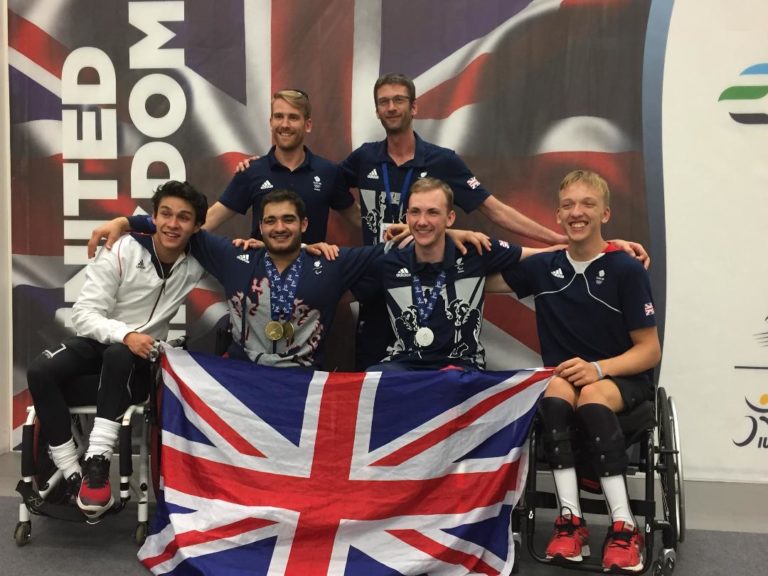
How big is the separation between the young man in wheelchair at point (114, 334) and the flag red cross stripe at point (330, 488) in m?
0.27

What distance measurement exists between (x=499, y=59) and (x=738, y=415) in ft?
7.20

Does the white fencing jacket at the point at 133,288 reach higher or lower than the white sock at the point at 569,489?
higher

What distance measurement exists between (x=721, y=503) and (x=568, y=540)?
131 cm

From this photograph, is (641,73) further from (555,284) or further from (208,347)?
(208,347)

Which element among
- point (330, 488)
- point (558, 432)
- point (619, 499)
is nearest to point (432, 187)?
point (558, 432)

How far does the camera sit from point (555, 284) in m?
2.54

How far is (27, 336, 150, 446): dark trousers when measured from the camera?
2.44 m

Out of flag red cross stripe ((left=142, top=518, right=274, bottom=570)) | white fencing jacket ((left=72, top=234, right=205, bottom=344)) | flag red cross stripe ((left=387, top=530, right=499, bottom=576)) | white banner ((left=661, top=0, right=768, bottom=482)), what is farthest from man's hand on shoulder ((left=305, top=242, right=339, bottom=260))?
white banner ((left=661, top=0, right=768, bottom=482))

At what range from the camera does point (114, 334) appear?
2.53 meters

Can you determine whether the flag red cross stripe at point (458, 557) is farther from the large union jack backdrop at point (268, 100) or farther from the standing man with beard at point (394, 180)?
the large union jack backdrop at point (268, 100)

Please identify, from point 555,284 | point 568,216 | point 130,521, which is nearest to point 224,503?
point 130,521

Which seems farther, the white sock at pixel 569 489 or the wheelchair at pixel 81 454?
the wheelchair at pixel 81 454

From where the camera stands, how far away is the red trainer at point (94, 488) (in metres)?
2.33

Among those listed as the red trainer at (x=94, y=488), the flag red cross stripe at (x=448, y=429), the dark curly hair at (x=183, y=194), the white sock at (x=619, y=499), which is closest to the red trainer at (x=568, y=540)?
the white sock at (x=619, y=499)
